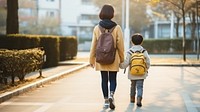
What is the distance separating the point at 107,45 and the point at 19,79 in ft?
16.4

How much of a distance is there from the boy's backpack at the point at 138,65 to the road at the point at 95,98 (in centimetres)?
70

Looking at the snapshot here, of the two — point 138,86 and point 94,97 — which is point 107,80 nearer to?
point 138,86

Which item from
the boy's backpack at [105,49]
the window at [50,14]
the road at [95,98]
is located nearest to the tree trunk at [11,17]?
the road at [95,98]

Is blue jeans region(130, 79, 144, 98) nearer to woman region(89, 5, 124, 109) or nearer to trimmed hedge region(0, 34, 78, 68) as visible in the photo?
woman region(89, 5, 124, 109)

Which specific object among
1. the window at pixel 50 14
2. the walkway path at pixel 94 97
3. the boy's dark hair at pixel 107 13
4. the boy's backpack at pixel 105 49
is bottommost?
the walkway path at pixel 94 97

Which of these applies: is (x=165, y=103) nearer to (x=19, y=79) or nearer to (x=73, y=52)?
(x=19, y=79)

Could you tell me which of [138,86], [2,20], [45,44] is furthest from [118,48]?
[2,20]

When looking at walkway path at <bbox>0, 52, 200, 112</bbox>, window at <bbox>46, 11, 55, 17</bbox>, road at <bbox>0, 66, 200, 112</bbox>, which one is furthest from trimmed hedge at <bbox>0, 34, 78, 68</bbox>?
window at <bbox>46, 11, 55, 17</bbox>

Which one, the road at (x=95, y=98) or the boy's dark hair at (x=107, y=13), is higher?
the boy's dark hair at (x=107, y=13)

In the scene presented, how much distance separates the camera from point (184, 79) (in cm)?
1402

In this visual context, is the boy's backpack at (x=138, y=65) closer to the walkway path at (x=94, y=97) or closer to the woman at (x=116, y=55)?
the woman at (x=116, y=55)

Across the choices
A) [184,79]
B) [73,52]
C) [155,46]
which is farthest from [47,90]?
[155,46]

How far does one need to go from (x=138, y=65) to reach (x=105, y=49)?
92 centimetres

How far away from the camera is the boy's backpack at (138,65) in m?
8.30
